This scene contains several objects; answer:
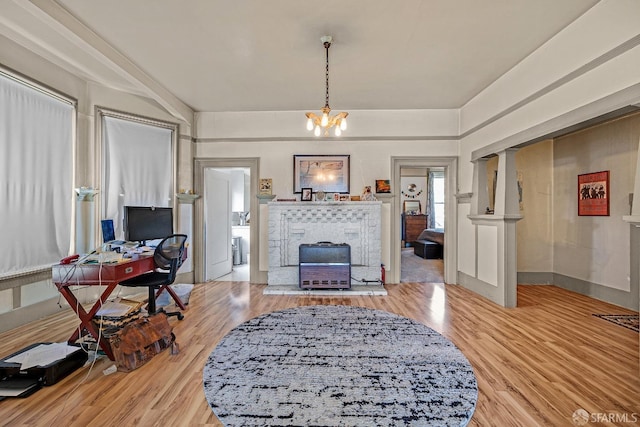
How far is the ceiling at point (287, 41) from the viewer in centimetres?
249

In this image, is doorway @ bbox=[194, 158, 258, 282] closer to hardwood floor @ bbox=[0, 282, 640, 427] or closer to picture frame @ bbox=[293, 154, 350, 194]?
Result: picture frame @ bbox=[293, 154, 350, 194]

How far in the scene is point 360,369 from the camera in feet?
7.06

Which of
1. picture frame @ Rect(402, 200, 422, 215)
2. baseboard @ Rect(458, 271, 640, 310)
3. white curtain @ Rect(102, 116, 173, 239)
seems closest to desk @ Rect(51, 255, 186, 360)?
white curtain @ Rect(102, 116, 173, 239)

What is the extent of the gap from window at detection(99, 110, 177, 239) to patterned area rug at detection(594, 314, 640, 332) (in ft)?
19.8

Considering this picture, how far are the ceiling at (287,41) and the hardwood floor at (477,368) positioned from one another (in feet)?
9.58

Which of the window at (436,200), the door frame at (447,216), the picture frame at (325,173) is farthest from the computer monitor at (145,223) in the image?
the window at (436,200)

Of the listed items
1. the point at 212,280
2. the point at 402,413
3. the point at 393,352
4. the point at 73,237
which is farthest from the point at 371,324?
the point at 73,237

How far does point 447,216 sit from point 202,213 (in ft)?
14.1

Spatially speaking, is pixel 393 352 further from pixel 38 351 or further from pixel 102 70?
pixel 102 70

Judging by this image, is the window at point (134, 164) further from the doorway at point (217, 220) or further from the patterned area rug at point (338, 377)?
the patterned area rug at point (338, 377)

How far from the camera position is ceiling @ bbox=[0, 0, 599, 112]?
249cm

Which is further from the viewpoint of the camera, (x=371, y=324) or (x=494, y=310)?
(x=494, y=310)

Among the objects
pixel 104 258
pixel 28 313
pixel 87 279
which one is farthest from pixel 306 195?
pixel 28 313

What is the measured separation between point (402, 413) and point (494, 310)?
2.55 meters
